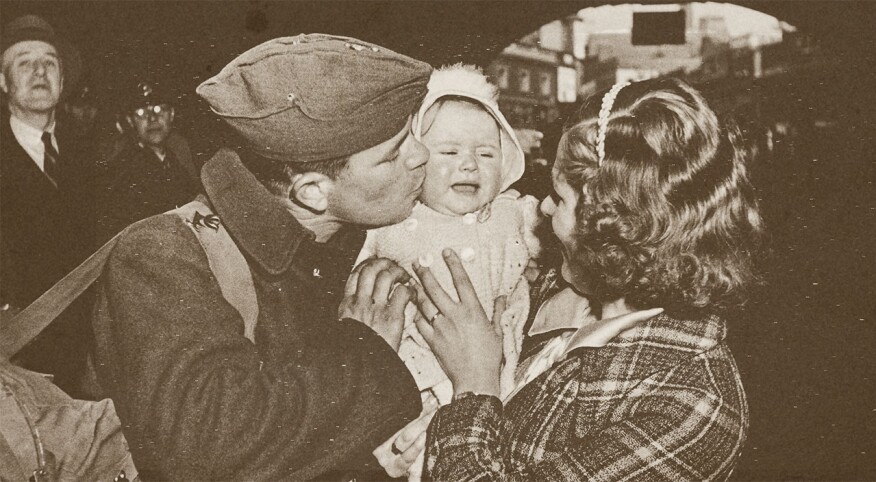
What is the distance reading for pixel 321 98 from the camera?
2867mm

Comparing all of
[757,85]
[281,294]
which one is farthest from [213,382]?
[757,85]

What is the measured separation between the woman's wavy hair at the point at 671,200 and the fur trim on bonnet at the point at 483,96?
44 cm

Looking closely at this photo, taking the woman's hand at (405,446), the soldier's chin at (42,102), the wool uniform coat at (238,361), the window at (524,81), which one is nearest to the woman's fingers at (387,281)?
the wool uniform coat at (238,361)

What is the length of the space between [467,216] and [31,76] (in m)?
1.78

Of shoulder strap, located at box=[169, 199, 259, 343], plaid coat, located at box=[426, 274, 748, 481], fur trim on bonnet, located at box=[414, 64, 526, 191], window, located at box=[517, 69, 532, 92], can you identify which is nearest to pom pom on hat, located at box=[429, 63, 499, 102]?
fur trim on bonnet, located at box=[414, 64, 526, 191]

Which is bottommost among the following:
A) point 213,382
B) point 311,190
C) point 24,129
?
point 213,382

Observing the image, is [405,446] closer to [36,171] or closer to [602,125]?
[602,125]

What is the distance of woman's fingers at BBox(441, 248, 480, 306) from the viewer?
2.93 m

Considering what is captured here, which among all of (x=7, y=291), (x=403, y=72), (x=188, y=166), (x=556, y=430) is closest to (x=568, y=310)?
(x=556, y=430)

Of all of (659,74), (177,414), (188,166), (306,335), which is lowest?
(177,414)

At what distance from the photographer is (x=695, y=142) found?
2477mm

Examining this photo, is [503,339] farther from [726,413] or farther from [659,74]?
[659,74]

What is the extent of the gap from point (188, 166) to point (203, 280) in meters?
0.46

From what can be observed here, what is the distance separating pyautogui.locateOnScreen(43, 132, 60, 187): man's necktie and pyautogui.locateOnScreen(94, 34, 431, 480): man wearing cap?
0.52 m
